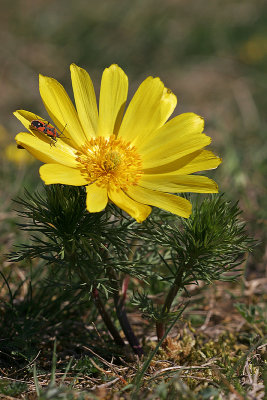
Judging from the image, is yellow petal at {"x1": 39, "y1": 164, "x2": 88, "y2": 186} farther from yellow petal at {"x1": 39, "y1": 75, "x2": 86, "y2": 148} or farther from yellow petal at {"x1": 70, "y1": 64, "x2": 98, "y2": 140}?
yellow petal at {"x1": 70, "y1": 64, "x2": 98, "y2": 140}

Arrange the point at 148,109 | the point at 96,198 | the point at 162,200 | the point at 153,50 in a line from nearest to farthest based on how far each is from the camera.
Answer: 1. the point at 96,198
2. the point at 162,200
3. the point at 148,109
4. the point at 153,50

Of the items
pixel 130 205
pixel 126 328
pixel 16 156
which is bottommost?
pixel 126 328

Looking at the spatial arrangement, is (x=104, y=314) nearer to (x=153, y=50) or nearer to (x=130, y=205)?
(x=130, y=205)

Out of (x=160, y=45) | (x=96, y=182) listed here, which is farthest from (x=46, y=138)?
(x=160, y=45)

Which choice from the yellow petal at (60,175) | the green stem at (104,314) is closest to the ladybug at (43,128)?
the yellow petal at (60,175)

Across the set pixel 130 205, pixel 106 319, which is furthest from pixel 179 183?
pixel 106 319

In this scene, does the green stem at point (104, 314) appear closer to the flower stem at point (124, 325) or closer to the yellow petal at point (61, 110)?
the flower stem at point (124, 325)
